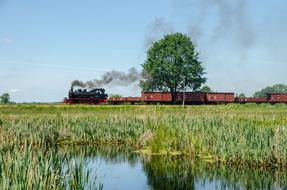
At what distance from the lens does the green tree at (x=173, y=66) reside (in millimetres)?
79500

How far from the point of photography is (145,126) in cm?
2591

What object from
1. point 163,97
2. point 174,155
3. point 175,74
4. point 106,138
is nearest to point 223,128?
point 174,155

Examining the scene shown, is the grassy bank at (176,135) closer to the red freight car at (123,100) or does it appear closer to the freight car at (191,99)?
the red freight car at (123,100)

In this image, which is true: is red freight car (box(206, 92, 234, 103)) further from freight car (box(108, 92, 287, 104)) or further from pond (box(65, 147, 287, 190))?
pond (box(65, 147, 287, 190))

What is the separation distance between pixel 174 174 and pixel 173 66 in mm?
61690

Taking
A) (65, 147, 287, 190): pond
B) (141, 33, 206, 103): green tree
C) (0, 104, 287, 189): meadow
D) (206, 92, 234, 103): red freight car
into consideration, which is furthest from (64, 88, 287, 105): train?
(65, 147, 287, 190): pond

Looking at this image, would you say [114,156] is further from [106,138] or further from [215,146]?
[215,146]

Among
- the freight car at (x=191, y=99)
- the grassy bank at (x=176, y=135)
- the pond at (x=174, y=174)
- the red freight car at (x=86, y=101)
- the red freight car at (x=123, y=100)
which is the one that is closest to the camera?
the pond at (x=174, y=174)

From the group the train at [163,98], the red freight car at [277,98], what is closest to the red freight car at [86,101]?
the train at [163,98]

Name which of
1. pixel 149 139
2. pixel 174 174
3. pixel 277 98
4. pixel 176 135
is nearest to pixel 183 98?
pixel 277 98

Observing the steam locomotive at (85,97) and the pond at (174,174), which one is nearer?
the pond at (174,174)

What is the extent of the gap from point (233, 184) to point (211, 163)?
312 cm

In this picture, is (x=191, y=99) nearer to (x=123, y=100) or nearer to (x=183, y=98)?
(x=183, y=98)

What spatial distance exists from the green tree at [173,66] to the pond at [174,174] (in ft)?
188
